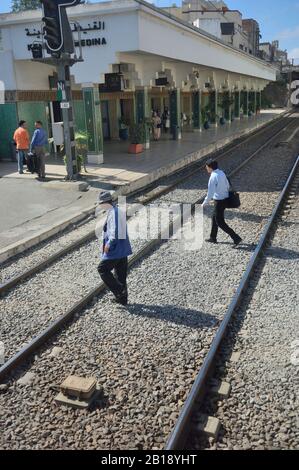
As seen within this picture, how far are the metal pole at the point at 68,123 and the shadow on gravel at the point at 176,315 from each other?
8245 millimetres

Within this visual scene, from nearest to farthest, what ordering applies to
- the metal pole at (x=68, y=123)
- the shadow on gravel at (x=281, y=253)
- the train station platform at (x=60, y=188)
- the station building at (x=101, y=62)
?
the shadow on gravel at (x=281, y=253) < the train station platform at (x=60, y=188) < the metal pole at (x=68, y=123) < the station building at (x=101, y=62)

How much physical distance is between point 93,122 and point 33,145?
2969mm

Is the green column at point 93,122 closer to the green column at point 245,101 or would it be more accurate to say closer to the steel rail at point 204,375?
the steel rail at point 204,375

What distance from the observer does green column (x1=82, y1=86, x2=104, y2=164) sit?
16219 mm

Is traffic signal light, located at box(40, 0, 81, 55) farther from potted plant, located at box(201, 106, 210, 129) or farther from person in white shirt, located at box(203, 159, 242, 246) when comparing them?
potted plant, located at box(201, 106, 210, 129)

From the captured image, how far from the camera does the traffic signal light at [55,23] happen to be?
Answer: 11.9 meters

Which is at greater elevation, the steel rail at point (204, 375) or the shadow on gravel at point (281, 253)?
the shadow on gravel at point (281, 253)

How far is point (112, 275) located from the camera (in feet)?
20.9

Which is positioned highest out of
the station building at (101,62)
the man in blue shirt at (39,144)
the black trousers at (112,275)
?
the station building at (101,62)

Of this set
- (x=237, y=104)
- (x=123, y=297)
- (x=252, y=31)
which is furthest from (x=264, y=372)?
(x=252, y=31)

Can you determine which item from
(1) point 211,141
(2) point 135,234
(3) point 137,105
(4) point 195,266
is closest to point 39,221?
(2) point 135,234

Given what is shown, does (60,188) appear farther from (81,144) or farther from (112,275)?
(112,275)

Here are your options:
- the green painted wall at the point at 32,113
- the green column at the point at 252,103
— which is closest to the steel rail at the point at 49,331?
the green painted wall at the point at 32,113

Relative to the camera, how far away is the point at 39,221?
1053cm
